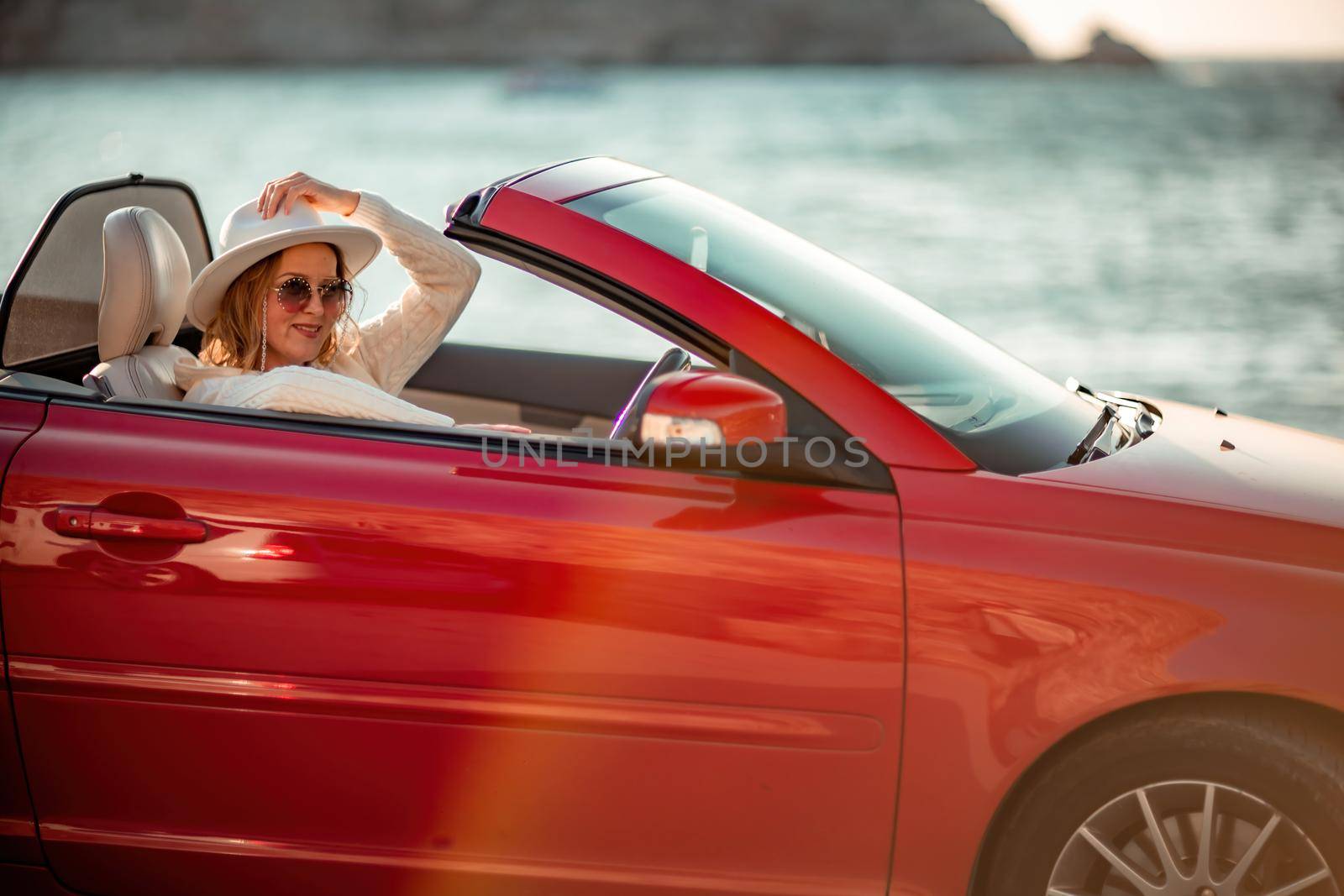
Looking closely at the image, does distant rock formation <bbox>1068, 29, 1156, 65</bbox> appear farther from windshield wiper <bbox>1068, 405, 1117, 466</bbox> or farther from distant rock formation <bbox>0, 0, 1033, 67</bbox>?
windshield wiper <bbox>1068, 405, 1117, 466</bbox>

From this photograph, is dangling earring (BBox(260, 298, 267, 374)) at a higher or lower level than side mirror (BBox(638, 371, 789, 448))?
higher

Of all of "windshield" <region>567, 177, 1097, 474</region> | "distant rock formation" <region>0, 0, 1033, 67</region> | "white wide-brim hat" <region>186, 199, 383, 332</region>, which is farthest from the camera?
"distant rock formation" <region>0, 0, 1033, 67</region>

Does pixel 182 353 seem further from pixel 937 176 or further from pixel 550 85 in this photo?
pixel 550 85

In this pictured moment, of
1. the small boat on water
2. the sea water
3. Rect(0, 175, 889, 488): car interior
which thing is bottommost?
Rect(0, 175, 889, 488): car interior

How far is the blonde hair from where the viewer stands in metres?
2.95

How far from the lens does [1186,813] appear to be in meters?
2.21

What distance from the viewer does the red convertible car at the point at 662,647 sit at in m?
2.17

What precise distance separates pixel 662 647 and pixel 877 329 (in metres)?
0.87

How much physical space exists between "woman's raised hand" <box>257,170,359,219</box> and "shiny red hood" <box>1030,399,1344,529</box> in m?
1.69

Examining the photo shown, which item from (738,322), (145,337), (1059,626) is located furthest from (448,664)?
(145,337)

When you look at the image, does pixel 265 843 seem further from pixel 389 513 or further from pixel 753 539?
pixel 753 539

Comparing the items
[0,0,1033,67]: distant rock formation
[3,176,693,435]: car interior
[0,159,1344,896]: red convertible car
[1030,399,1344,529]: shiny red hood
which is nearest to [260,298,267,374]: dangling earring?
[3,176,693,435]: car interior

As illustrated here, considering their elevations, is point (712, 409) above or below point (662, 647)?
above

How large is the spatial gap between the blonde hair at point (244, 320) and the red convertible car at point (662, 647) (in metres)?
0.55
